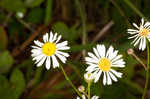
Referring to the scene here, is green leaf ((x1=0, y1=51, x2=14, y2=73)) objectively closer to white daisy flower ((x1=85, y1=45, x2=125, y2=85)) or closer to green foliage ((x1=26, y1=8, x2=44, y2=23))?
green foliage ((x1=26, y1=8, x2=44, y2=23))

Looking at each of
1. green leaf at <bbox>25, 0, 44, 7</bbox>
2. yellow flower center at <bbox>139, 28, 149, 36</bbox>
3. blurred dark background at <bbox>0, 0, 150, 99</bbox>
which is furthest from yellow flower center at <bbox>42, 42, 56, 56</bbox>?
green leaf at <bbox>25, 0, 44, 7</bbox>

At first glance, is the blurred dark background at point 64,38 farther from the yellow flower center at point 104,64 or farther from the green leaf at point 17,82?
the yellow flower center at point 104,64

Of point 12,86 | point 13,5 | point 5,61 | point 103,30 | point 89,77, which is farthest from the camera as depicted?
point 103,30

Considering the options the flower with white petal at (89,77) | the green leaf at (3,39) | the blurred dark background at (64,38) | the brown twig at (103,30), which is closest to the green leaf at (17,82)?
the blurred dark background at (64,38)

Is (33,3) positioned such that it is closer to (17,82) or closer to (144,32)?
(17,82)

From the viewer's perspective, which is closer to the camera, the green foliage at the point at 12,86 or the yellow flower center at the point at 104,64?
the yellow flower center at the point at 104,64

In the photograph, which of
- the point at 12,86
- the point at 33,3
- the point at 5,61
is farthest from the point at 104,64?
the point at 33,3
